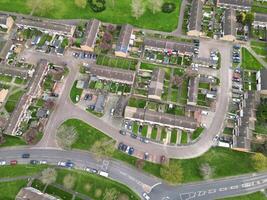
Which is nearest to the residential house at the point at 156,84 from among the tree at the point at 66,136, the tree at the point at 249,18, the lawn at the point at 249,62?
the tree at the point at 66,136

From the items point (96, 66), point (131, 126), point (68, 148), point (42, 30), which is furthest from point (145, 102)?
point (42, 30)

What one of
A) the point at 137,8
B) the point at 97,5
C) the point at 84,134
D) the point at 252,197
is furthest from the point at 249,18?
the point at 84,134

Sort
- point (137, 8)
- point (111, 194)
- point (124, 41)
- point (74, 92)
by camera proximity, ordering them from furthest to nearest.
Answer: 1. point (137, 8)
2. point (124, 41)
3. point (74, 92)
4. point (111, 194)

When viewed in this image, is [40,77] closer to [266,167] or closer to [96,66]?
[96,66]

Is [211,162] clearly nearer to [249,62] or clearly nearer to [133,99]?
[133,99]

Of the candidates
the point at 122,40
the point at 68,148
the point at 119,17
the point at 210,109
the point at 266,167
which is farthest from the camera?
the point at 119,17

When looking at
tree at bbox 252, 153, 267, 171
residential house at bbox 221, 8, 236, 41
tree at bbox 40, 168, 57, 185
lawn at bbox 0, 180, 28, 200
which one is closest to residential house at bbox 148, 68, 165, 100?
residential house at bbox 221, 8, 236, 41

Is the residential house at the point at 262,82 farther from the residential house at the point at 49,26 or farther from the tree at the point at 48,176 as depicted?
the tree at the point at 48,176
